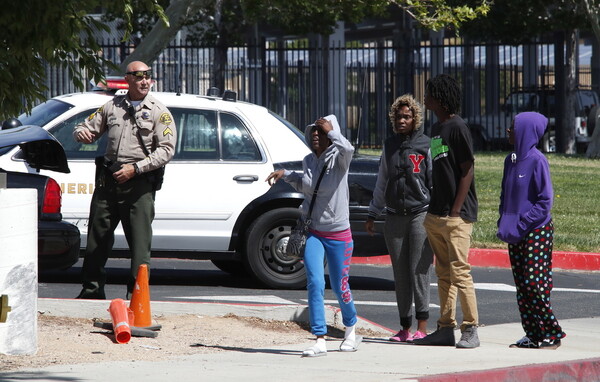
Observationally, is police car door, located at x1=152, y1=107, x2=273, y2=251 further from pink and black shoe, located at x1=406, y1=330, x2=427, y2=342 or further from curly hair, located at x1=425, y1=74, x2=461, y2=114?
curly hair, located at x1=425, y1=74, x2=461, y2=114

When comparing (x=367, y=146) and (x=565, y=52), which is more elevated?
(x=565, y=52)

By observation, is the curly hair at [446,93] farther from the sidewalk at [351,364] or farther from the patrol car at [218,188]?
the patrol car at [218,188]

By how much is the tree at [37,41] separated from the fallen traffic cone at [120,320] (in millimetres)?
1622

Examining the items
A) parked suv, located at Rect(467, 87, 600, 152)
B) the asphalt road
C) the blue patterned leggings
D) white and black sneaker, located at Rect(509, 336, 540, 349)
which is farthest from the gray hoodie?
parked suv, located at Rect(467, 87, 600, 152)

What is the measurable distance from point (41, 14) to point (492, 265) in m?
7.94

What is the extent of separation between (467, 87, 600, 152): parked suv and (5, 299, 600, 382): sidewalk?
1996 cm

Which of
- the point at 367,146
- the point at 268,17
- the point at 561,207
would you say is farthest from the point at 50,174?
the point at 367,146

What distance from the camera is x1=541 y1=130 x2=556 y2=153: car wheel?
28022mm

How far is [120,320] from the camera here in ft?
Answer: 23.1

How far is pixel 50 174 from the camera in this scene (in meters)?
9.30

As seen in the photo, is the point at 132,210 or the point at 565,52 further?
the point at 565,52

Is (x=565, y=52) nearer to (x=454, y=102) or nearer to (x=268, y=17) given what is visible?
(x=268, y=17)

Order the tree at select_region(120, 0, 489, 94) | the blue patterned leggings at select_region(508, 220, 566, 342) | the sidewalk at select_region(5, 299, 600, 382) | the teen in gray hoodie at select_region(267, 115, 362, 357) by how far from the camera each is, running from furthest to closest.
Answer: the tree at select_region(120, 0, 489, 94) < the blue patterned leggings at select_region(508, 220, 566, 342) < the teen in gray hoodie at select_region(267, 115, 362, 357) < the sidewalk at select_region(5, 299, 600, 382)

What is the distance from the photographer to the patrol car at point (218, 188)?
9.52m
